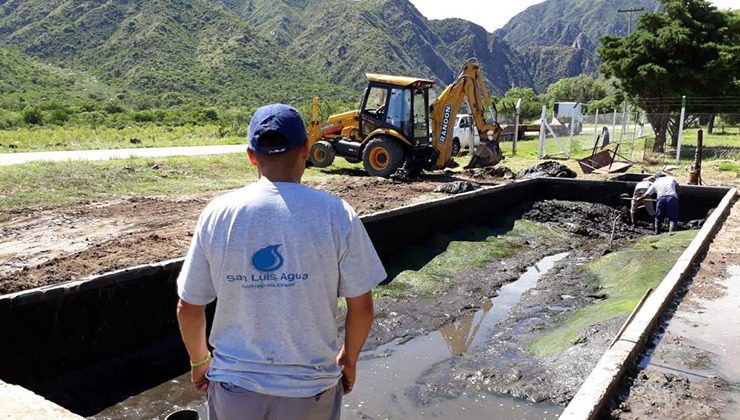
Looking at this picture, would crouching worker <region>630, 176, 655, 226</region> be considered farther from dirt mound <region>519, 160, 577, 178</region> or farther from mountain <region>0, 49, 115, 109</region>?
mountain <region>0, 49, 115, 109</region>

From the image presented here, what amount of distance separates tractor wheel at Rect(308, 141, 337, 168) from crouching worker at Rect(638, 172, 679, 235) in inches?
301

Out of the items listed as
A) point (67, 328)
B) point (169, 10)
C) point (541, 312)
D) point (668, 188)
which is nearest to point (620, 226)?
point (668, 188)

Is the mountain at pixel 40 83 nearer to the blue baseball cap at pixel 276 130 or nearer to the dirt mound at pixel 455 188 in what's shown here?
the dirt mound at pixel 455 188

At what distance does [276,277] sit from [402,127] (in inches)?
543

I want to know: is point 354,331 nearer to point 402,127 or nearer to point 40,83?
point 402,127

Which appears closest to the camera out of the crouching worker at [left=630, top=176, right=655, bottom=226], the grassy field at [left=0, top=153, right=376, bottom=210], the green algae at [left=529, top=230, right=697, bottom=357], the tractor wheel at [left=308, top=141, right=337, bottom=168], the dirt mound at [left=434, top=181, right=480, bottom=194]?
the green algae at [left=529, top=230, right=697, bottom=357]

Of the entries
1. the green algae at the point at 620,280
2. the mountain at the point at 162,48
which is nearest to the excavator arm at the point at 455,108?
the green algae at the point at 620,280

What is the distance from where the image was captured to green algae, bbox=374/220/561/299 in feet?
28.8

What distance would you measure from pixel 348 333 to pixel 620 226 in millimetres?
12187

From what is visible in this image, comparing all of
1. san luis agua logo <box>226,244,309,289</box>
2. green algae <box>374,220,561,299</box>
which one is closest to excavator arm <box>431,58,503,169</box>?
green algae <box>374,220,561,299</box>

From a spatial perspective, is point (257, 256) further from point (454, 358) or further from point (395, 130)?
point (395, 130)

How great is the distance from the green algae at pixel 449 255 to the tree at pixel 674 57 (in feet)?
37.2

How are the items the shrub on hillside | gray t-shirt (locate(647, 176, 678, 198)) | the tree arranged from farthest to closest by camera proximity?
the shrub on hillside → the tree → gray t-shirt (locate(647, 176, 678, 198))

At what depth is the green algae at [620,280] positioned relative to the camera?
669cm
